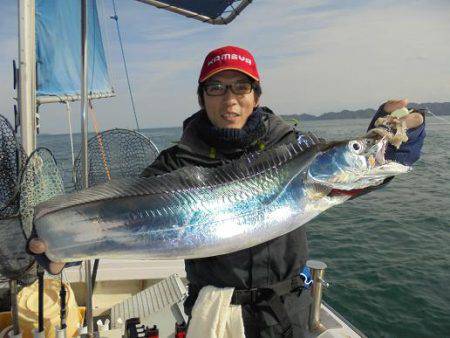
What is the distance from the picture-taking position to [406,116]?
305cm

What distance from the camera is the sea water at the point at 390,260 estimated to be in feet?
26.2

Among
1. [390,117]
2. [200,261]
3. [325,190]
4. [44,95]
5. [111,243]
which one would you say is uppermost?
[44,95]

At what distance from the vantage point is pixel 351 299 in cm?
885

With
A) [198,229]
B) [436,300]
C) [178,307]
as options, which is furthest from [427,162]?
[198,229]

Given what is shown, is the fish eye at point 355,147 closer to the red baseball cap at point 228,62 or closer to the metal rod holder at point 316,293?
the red baseball cap at point 228,62

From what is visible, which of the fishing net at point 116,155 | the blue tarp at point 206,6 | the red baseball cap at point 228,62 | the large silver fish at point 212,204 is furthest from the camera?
the blue tarp at point 206,6

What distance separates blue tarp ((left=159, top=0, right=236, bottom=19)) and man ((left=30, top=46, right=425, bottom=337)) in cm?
412

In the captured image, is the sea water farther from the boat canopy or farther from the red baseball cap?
the red baseball cap

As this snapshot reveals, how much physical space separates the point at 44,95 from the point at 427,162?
27.3 metres

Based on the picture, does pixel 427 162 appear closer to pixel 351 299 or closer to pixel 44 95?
pixel 351 299

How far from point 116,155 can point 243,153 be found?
118 inches

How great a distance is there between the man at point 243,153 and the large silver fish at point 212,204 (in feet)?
0.80

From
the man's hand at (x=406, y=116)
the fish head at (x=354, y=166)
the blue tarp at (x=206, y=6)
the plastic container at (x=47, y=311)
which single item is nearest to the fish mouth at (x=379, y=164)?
the fish head at (x=354, y=166)

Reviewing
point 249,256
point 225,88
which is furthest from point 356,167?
point 225,88
